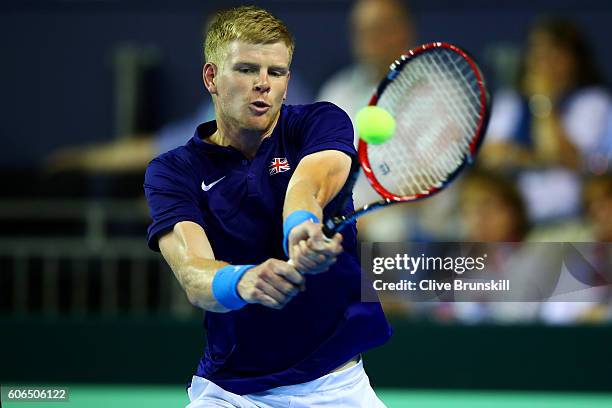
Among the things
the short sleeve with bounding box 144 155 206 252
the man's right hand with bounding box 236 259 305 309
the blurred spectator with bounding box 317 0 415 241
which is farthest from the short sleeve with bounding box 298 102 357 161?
the blurred spectator with bounding box 317 0 415 241

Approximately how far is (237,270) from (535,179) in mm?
3982

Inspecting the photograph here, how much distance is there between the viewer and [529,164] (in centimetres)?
671

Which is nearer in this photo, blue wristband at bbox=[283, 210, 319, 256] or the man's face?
blue wristband at bbox=[283, 210, 319, 256]

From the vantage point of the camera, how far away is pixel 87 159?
804 cm

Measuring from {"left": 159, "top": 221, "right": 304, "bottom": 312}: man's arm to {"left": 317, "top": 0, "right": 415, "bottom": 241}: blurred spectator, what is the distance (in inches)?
137

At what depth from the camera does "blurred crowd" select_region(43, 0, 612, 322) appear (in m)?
6.48

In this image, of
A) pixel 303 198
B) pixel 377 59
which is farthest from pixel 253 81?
pixel 377 59

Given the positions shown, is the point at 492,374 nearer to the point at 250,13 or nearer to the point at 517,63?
the point at 517,63

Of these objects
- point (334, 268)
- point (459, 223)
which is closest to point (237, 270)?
point (334, 268)

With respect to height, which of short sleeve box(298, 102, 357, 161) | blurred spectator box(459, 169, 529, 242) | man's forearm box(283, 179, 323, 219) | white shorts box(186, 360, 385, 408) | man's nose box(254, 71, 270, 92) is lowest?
white shorts box(186, 360, 385, 408)

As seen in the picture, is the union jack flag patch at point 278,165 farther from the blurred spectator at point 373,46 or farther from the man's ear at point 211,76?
the blurred spectator at point 373,46

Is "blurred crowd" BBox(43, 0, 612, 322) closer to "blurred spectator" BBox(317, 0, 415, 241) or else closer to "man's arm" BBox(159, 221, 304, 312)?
"blurred spectator" BBox(317, 0, 415, 241)

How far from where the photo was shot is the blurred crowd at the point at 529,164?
6480 millimetres

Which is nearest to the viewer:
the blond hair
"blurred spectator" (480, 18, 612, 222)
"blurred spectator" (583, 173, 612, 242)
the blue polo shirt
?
the blond hair
